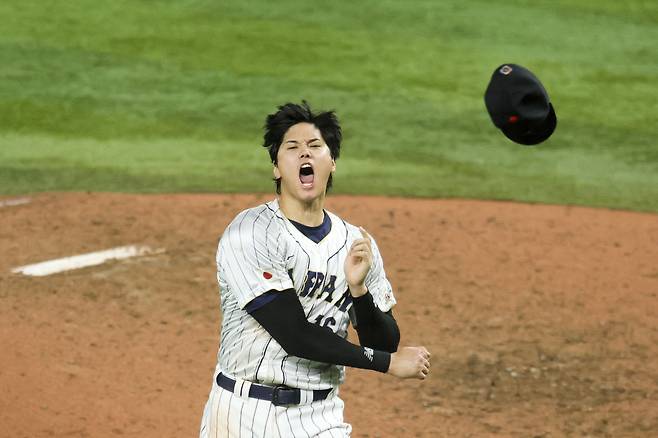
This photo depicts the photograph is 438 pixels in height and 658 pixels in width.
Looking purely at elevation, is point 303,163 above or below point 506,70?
below

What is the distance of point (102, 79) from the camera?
1373 centimetres

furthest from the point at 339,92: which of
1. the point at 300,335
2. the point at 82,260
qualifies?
the point at 300,335

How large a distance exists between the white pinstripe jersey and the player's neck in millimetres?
36

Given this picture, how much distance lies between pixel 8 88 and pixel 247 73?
2.66 metres

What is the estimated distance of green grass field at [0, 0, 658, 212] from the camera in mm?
11492

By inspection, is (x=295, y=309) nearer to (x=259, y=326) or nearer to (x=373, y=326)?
(x=259, y=326)

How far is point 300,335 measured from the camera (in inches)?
186

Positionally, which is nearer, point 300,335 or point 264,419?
point 300,335

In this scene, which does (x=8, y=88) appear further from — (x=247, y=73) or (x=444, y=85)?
(x=444, y=85)

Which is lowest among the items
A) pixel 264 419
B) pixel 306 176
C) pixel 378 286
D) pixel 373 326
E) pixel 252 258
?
pixel 264 419

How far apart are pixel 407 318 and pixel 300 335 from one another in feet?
12.3

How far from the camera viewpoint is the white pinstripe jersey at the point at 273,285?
4824 mm

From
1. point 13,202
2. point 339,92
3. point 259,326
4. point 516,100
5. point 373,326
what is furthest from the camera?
point 339,92

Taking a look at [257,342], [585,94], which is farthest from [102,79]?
[257,342]
